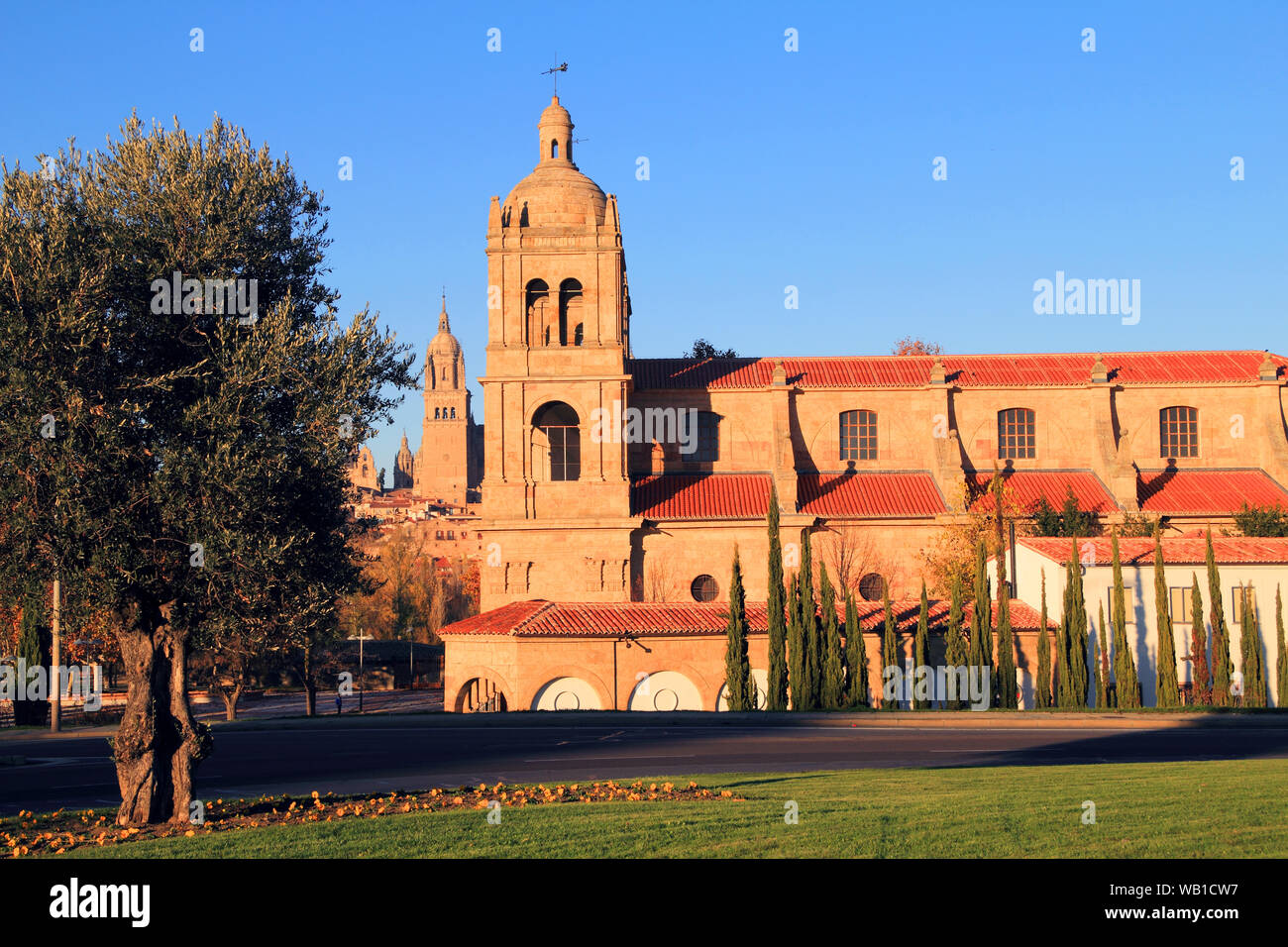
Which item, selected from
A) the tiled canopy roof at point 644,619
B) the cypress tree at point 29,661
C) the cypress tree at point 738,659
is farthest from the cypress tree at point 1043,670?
the cypress tree at point 29,661

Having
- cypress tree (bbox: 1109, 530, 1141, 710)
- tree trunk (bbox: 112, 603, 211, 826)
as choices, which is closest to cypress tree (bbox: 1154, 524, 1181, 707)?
cypress tree (bbox: 1109, 530, 1141, 710)

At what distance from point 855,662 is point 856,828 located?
2750 centimetres

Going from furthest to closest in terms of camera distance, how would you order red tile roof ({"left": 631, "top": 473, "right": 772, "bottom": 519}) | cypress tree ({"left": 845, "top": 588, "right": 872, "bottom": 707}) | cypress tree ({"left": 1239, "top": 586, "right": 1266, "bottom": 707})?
1. red tile roof ({"left": 631, "top": 473, "right": 772, "bottom": 519})
2. cypress tree ({"left": 845, "top": 588, "right": 872, "bottom": 707})
3. cypress tree ({"left": 1239, "top": 586, "right": 1266, "bottom": 707})

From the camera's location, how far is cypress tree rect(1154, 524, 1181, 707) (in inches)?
1503

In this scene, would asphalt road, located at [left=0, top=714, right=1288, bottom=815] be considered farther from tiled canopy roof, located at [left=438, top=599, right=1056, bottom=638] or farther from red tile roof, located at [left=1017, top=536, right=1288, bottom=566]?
red tile roof, located at [left=1017, top=536, right=1288, bottom=566]

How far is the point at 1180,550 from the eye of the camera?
43.1 m

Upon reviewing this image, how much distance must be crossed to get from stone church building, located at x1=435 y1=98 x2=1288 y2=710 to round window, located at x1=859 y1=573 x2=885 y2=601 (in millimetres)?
89

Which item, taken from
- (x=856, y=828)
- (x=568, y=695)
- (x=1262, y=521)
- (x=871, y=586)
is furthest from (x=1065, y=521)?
(x=856, y=828)

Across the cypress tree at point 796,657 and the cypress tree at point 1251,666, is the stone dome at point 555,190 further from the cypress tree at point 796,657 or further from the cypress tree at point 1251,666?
the cypress tree at point 1251,666

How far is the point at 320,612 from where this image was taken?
1600 cm

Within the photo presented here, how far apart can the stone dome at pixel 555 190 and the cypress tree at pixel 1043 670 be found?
25.4 metres

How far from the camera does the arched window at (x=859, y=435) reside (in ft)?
180
